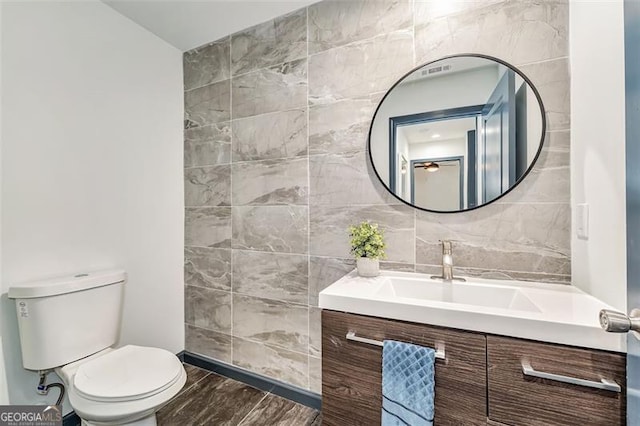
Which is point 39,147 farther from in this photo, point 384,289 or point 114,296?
point 384,289

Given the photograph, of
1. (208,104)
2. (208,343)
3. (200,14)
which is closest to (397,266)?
(208,343)

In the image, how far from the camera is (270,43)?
1.89 meters

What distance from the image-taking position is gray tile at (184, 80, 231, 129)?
207 centimetres

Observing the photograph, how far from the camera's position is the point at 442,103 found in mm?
1433

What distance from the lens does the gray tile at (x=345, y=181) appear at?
5.22 feet

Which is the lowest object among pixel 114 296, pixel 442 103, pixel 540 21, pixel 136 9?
pixel 114 296

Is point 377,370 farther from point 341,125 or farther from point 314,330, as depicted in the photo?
point 341,125

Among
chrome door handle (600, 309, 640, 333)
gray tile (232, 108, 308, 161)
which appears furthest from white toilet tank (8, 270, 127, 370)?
chrome door handle (600, 309, 640, 333)

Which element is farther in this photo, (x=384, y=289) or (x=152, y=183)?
(x=152, y=183)

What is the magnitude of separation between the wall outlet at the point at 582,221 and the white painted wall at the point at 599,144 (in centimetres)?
2

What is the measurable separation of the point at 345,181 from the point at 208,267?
4.12ft

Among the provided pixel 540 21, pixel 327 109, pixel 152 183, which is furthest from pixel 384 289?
pixel 152 183

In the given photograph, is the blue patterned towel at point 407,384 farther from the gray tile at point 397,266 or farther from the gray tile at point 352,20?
the gray tile at point 352,20

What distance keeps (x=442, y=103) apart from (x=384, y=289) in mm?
967
